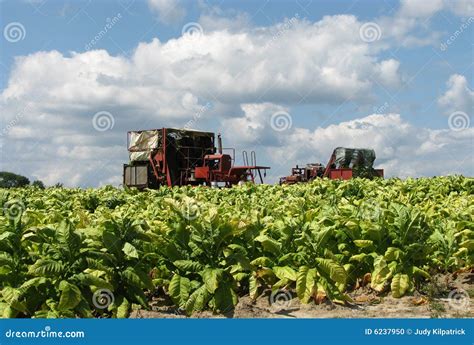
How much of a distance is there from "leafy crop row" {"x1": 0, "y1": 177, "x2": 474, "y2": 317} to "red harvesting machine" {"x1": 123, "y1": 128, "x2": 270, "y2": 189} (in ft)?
59.5

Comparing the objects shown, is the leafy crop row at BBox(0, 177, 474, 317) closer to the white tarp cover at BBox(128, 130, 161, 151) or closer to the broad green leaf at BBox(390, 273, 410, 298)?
the broad green leaf at BBox(390, 273, 410, 298)

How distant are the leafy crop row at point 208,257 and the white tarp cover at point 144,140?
1896cm

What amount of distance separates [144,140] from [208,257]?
21.1 meters

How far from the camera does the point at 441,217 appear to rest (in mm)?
8086

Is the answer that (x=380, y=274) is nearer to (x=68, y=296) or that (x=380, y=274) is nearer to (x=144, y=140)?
(x=68, y=296)

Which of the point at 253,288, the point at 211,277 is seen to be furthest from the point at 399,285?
the point at 211,277

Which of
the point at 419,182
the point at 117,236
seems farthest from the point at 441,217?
the point at 419,182

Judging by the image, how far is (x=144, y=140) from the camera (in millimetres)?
26547

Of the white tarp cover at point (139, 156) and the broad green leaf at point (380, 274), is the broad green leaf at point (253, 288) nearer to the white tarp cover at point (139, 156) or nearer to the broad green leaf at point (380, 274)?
the broad green leaf at point (380, 274)

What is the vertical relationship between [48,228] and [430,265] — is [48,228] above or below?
above

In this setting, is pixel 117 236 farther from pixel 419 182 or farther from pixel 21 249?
pixel 419 182

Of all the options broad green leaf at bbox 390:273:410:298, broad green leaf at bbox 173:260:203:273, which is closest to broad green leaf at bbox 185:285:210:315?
broad green leaf at bbox 173:260:203:273

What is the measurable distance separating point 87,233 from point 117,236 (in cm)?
30

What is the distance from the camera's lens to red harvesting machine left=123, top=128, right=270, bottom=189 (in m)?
25.4
